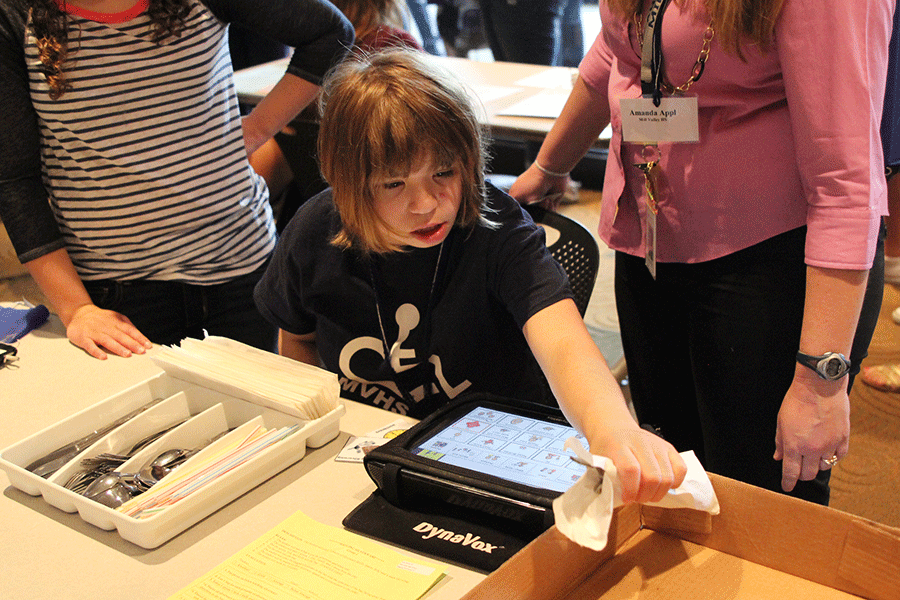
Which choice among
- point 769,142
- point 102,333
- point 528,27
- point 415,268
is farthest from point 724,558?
point 528,27

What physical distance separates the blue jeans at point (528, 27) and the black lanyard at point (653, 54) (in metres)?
3.05

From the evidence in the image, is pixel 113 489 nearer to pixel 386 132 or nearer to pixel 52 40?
pixel 386 132

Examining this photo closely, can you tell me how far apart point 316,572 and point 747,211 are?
732mm

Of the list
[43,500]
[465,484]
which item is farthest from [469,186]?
[43,500]

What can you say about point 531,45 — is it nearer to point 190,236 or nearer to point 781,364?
point 190,236

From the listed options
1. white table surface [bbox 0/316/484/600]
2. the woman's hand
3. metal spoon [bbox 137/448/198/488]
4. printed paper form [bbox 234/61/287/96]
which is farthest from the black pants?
printed paper form [bbox 234/61/287/96]

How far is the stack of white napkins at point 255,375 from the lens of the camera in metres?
1.10

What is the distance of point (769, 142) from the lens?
1.03 metres

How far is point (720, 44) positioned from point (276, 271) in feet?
2.55

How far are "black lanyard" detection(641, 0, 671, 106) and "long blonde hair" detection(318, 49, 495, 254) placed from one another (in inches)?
10.2

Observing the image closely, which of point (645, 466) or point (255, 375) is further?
point (255, 375)

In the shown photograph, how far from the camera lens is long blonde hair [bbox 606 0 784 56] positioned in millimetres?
911

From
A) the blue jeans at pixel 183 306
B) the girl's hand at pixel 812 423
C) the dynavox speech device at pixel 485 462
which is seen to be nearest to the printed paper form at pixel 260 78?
the blue jeans at pixel 183 306

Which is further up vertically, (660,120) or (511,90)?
(660,120)
